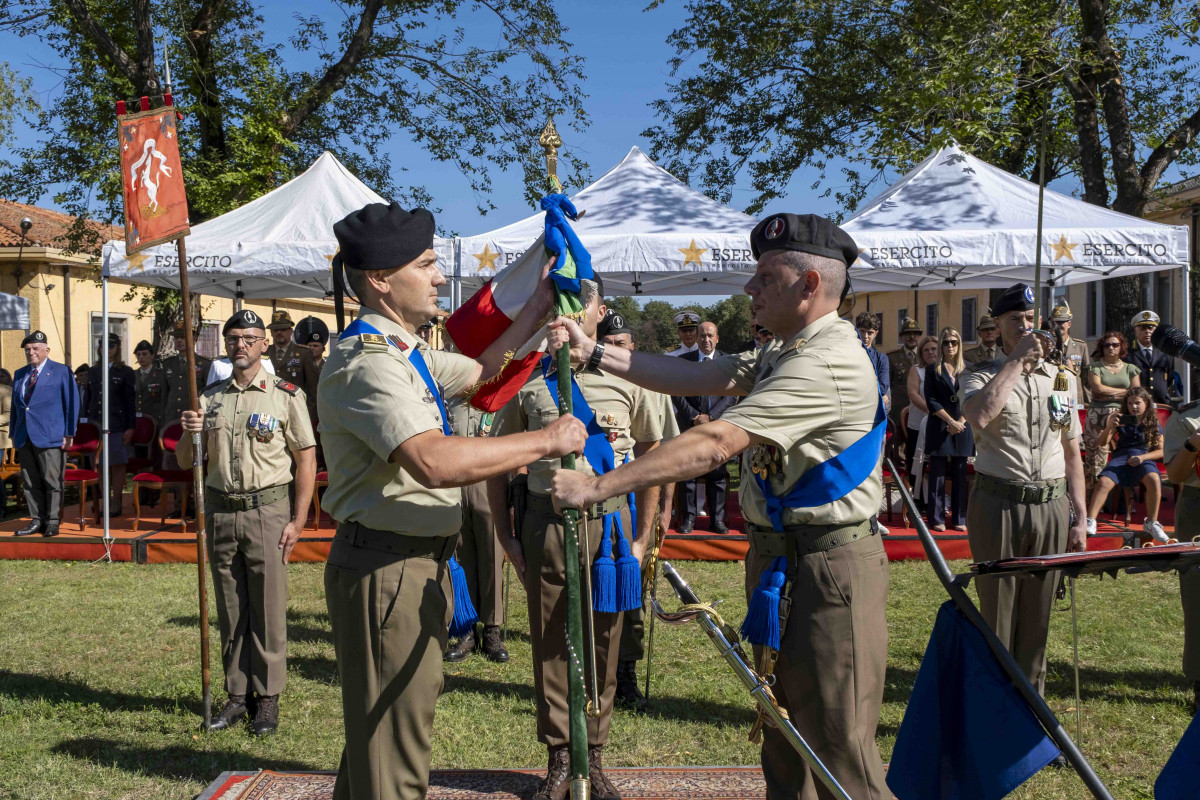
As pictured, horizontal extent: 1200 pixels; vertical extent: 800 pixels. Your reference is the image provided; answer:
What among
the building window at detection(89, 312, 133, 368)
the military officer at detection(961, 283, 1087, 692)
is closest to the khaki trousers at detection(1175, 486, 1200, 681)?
the military officer at detection(961, 283, 1087, 692)

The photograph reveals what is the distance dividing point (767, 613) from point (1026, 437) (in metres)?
2.73

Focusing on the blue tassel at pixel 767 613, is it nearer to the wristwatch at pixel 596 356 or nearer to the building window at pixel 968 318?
the wristwatch at pixel 596 356

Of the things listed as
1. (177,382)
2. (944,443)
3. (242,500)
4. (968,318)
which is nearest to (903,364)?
(944,443)

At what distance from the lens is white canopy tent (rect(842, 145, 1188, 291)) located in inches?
382

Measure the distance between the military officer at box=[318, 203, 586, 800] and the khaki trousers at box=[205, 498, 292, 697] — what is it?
8.20ft

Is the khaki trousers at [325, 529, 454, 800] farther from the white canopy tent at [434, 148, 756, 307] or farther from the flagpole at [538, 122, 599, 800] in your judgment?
the white canopy tent at [434, 148, 756, 307]

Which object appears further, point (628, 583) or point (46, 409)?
point (46, 409)

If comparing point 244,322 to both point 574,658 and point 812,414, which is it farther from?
point 812,414

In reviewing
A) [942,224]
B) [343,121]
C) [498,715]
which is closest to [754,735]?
[498,715]

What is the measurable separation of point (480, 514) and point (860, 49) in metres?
17.3

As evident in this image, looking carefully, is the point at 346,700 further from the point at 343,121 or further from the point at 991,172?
the point at 343,121

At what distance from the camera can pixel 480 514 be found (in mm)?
7039

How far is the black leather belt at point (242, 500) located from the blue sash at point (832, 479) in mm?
3399

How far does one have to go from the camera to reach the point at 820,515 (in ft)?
9.90
